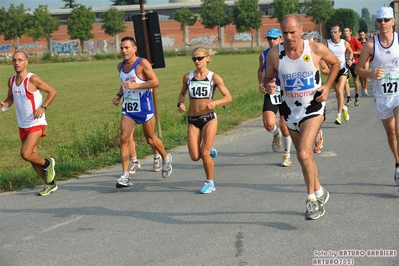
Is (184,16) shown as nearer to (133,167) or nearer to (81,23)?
(81,23)

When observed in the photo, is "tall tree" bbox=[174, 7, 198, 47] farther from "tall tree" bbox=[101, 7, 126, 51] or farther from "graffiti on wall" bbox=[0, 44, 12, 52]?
"graffiti on wall" bbox=[0, 44, 12, 52]

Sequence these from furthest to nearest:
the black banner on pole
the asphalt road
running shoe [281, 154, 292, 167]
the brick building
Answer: the brick building → the black banner on pole → running shoe [281, 154, 292, 167] → the asphalt road

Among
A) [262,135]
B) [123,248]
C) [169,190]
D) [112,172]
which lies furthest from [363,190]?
[262,135]

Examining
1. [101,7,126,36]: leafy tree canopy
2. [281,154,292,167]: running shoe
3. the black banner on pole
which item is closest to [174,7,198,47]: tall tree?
[101,7,126,36]: leafy tree canopy

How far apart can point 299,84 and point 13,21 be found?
103m

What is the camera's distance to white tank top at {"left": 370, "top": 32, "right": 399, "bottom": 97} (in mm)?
8445

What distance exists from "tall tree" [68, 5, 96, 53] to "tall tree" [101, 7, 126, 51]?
3.44 meters

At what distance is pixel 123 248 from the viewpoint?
6578 millimetres

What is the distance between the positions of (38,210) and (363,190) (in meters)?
4.11

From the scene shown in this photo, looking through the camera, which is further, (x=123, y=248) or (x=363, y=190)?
(x=363, y=190)

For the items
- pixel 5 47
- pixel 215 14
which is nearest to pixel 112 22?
pixel 215 14

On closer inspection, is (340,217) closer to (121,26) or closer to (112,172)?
(112,172)

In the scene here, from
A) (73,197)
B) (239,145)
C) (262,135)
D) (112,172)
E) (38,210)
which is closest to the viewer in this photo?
(38,210)

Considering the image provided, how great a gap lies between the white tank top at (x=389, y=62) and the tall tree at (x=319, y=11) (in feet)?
332
